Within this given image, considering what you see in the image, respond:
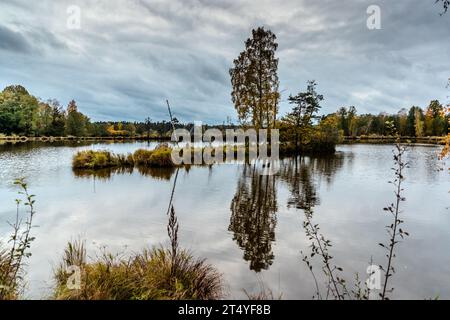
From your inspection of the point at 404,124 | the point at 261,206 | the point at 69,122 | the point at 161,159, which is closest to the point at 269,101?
the point at 161,159

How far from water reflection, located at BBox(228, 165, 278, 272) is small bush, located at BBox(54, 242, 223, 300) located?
4.14ft

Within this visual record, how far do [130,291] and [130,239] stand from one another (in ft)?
9.52

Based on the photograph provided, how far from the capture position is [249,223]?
8.02m

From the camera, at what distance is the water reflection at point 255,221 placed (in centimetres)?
593

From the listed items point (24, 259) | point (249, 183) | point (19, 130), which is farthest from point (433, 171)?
point (19, 130)

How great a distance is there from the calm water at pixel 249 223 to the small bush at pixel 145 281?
45cm

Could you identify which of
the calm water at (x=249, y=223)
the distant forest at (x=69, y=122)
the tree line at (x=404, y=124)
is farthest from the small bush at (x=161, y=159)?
the tree line at (x=404, y=124)

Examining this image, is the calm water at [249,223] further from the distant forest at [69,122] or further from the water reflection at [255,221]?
the distant forest at [69,122]

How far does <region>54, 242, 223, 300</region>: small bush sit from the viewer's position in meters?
3.64

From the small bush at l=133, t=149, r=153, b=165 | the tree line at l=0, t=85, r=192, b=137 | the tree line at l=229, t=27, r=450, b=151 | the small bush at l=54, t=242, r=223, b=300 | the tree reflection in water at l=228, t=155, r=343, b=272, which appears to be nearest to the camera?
the small bush at l=54, t=242, r=223, b=300

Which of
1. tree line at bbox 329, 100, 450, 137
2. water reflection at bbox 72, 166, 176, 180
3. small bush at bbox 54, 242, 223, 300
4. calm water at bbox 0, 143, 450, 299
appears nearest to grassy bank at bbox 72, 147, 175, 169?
water reflection at bbox 72, 166, 176, 180

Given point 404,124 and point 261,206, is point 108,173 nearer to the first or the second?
point 261,206

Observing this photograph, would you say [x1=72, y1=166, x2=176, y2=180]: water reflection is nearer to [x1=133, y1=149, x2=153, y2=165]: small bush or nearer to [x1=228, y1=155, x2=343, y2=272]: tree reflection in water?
[x1=133, y1=149, x2=153, y2=165]: small bush
